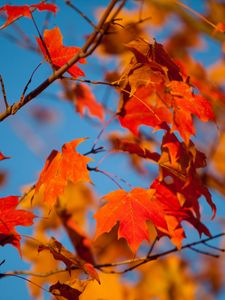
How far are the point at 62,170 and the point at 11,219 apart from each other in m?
0.27

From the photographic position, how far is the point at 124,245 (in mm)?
3961

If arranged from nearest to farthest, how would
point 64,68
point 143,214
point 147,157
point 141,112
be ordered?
point 64,68 < point 143,214 < point 147,157 < point 141,112

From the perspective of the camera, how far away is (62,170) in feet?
5.08

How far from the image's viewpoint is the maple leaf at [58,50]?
150 centimetres

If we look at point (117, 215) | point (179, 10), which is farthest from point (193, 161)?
point (179, 10)

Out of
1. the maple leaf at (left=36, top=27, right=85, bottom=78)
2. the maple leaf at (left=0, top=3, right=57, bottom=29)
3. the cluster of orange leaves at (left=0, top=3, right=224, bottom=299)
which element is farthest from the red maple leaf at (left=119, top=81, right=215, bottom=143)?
the maple leaf at (left=0, top=3, right=57, bottom=29)

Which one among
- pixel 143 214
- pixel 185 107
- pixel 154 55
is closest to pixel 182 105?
pixel 185 107

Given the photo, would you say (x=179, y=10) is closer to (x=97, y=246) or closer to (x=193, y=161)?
(x=193, y=161)

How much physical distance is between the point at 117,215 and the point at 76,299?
1.09 feet

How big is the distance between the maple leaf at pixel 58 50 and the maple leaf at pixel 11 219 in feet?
1.71

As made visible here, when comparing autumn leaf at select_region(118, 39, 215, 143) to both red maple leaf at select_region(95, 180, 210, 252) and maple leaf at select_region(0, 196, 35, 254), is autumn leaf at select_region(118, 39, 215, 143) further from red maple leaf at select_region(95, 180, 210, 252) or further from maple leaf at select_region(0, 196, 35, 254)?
maple leaf at select_region(0, 196, 35, 254)

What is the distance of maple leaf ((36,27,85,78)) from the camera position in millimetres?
1502

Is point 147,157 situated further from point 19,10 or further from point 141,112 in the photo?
point 19,10

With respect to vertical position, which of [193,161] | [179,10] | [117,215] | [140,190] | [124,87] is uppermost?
[179,10]
